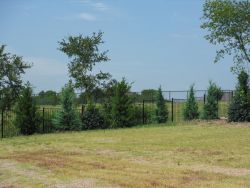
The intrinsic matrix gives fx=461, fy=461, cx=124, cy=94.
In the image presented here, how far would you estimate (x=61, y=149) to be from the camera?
14805mm

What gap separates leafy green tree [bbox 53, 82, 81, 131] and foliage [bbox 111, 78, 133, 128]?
209 centimetres

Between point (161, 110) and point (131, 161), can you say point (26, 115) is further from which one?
point (131, 161)

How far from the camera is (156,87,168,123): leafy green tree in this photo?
1035 inches

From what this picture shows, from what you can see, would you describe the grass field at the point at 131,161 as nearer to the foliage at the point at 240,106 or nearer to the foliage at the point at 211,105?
the foliage at the point at 240,106

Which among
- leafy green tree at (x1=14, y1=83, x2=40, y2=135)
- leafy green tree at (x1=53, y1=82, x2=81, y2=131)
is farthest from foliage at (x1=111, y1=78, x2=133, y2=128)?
leafy green tree at (x1=14, y1=83, x2=40, y2=135)

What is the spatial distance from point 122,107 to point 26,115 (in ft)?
16.8

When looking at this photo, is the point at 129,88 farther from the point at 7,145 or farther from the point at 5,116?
the point at 7,145

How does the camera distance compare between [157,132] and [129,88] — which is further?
[129,88]

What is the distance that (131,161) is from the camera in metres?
11.6

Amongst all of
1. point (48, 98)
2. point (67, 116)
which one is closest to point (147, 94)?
point (48, 98)

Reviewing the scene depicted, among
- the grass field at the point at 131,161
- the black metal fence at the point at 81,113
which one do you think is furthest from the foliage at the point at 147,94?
the grass field at the point at 131,161

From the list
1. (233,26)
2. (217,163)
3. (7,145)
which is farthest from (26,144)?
(233,26)

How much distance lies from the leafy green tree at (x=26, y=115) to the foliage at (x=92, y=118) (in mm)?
2693

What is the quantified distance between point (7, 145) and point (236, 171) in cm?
976
